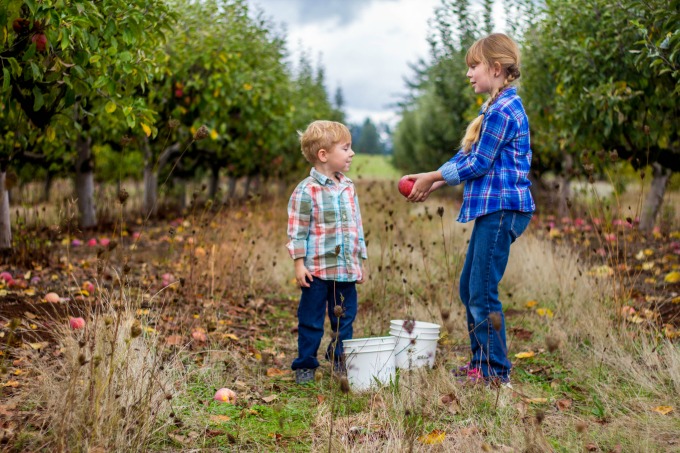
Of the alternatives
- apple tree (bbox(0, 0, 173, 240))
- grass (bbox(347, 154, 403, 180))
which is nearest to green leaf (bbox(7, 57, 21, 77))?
apple tree (bbox(0, 0, 173, 240))

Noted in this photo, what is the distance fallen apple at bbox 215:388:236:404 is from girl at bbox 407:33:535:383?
1230mm

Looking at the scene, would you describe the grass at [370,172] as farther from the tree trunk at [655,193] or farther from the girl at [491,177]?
the girl at [491,177]

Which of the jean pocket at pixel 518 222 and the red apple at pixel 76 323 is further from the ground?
the jean pocket at pixel 518 222

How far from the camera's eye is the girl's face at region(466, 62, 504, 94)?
3355mm

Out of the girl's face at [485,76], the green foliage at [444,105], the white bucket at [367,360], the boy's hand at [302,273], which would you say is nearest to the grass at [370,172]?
the green foliage at [444,105]

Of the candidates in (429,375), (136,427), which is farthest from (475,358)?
(136,427)

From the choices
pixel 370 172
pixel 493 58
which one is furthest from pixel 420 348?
pixel 370 172

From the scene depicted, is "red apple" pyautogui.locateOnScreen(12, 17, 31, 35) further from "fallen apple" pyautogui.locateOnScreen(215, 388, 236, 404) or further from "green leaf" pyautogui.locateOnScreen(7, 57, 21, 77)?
"fallen apple" pyautogui.locateOnScreen(215, 388, 236, 404)

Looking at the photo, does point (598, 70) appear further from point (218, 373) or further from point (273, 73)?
point (273, 73)

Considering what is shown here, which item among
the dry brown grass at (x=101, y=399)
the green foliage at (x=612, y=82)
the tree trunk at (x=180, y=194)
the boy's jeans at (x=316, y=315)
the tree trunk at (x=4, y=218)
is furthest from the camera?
the tree trunk at (x=180, y=194)

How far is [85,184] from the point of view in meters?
9.34

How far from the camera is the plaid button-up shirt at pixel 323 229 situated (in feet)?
11.7

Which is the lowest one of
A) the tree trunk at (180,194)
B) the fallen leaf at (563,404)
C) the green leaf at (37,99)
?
the fallen leaf at (563,404)

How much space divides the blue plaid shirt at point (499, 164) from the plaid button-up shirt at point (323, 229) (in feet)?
2.04
